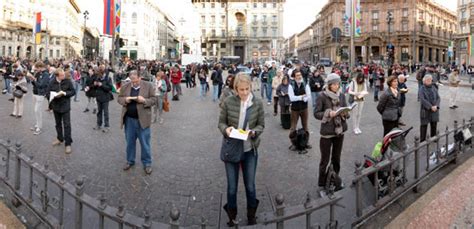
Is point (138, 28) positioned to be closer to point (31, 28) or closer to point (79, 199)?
point (31, 28)

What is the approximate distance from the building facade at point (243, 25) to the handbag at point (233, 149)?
90.6m

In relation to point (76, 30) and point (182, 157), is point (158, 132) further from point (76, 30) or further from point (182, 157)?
point (76, 30)

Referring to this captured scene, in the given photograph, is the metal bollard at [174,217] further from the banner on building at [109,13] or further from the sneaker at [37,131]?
the banner on building at [109,13]

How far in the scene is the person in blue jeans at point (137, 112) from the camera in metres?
6.52

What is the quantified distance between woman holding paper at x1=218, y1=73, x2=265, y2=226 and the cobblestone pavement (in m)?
0.45

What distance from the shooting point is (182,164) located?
7.16 m

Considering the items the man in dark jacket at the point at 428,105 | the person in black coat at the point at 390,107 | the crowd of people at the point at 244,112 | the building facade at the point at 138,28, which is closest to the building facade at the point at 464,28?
the building facade at the point at 138,28

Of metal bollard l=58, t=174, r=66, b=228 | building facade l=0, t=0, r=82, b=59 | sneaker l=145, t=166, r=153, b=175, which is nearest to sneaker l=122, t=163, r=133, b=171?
sneaker l=145, t=166, r=153, b=175

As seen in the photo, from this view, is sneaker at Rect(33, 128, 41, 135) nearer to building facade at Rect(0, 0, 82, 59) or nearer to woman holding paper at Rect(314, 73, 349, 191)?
woman holding paper at Rect(314, 73, 349, 191)

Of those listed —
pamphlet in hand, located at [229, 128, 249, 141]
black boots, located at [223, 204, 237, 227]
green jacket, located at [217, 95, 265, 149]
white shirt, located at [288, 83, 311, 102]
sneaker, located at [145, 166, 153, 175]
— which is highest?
white shirt, located at [288, 83, 311, 102]

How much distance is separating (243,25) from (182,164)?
92605 mm

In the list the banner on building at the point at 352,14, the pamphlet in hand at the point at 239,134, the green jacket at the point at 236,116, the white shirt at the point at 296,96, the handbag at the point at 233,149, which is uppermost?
the banner on building at the point at 352,14

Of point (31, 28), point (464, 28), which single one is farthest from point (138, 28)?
point (464, 28)

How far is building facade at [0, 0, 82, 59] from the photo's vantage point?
65.9 m
